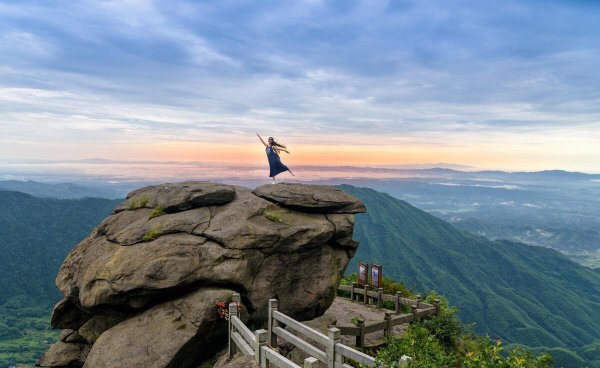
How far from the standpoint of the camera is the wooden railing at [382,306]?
17344mm

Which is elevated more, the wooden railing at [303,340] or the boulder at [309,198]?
the boulder at [309,198]

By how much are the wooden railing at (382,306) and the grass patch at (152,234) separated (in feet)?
27.8

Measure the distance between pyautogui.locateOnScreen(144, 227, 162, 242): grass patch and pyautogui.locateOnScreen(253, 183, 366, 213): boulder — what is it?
17.1 feet

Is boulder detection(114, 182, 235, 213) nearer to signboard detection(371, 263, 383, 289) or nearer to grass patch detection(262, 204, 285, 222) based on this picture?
grass patch detection(262, 204, 285, 222)

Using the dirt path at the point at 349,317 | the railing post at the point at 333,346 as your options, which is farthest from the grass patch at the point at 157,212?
the railing post at the point at 333,346

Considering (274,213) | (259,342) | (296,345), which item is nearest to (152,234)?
(274,213)

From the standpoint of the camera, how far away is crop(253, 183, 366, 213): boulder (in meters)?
19.4

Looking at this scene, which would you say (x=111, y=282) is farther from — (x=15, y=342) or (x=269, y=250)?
(x=15, y=342)

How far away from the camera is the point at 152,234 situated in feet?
55.0

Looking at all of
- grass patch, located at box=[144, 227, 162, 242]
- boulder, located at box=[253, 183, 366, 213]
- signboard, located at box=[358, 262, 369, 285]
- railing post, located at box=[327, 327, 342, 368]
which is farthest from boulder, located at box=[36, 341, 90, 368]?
signboard, located at box=[358, 262, 369, 285]

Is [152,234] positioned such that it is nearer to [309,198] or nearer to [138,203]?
[138,203]

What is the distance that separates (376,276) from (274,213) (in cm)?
1014

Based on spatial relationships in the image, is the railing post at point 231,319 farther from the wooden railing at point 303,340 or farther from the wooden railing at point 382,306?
the wooden railing at point 382,306

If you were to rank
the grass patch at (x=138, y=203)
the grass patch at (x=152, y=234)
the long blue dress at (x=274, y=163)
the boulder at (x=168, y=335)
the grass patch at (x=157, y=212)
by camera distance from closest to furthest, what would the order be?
the boulder at (x=168, y=335) < the grass patch at (x=152, y=234) < the grass patch at (x=157, y=212) < the grass patch at (x=138, y=203) < the long blue dress at (x=274, y=163)
